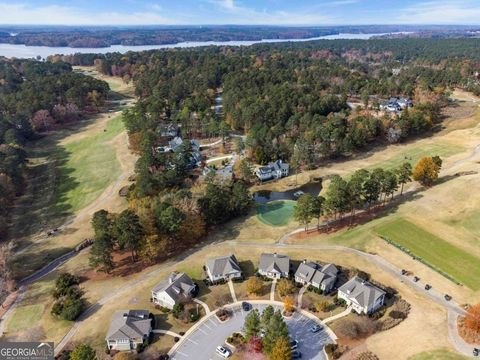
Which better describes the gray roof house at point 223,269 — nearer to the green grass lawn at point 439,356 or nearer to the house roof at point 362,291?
the house roof at point 362,291

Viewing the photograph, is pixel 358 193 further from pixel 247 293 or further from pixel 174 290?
pixel 174 290

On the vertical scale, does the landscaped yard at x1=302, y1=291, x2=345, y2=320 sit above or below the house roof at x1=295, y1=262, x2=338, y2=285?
below

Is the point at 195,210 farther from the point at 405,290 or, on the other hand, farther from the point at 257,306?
the point at 405,290

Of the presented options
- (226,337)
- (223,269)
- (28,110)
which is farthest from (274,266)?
(28,110)

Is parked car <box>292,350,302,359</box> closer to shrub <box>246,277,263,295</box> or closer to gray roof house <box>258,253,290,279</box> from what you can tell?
shrub <box>246,277,263,295</box>

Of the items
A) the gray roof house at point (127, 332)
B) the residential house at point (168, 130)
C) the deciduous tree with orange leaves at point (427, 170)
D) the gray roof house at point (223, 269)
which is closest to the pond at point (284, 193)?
the deciduous tree with orange leaves at point (427, 170)

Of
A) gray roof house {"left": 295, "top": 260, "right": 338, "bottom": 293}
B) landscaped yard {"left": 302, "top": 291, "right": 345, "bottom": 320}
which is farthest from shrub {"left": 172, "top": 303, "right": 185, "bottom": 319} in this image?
gray roof house {"left": 295, "top": 260, "right": 338, "bottom": 293}
